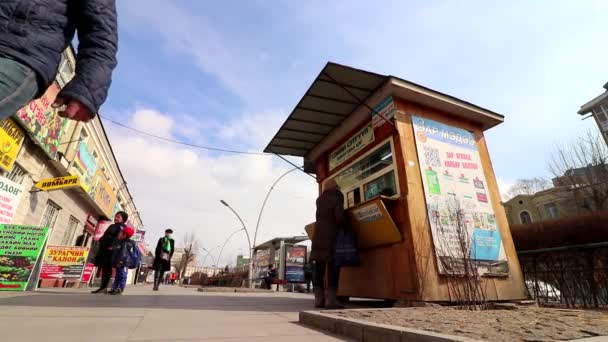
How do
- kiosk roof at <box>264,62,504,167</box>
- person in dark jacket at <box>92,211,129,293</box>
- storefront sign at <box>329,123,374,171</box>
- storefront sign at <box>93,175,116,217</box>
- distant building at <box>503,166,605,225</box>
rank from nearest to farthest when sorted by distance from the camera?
kiosk roof at <box>264,62,504,167</box>
storefront sign at <box>329,123,374,171</box>
person in dark jacket at <box>92,211,129,293</box>
storefront sign at <box>93,175,116,217</box>
distant building at <box>503,166,605,225</box>

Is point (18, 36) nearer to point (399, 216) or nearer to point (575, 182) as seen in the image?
point (399, 216)

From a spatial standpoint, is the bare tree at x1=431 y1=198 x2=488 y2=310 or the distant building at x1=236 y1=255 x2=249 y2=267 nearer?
the bare tree at x1=431 y1=198 x2=488 y2=310

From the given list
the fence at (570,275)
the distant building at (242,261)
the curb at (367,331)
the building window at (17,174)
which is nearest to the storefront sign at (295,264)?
the building window at (17,174)

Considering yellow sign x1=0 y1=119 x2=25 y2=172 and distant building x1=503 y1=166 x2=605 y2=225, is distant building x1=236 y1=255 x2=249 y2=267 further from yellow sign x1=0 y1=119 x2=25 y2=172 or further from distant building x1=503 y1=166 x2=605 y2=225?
yellow sign x1=0 y1=119 x2=25 y2=172

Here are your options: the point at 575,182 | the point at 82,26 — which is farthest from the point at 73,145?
the point at 575,182

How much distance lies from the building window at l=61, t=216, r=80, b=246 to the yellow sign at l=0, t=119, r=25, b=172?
6.34m

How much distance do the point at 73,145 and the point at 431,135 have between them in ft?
44.9

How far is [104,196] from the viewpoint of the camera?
1681cm

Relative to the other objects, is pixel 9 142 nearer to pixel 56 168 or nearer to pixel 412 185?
pixel 56 168

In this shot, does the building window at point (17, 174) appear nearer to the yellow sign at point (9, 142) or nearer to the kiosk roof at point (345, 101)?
the yellow sign at point (9, 142)

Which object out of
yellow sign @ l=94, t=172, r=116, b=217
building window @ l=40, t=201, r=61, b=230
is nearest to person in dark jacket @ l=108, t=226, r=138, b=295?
building window @ l=40, t=201, r=61, b=230

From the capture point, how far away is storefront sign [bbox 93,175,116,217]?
1560 cm

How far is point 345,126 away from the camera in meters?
7.08

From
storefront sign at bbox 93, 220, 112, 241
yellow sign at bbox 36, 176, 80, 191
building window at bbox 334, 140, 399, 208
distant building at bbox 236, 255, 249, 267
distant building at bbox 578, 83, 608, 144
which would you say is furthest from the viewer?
distant building at bbox 236, 255, 249, 267
